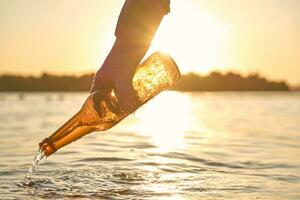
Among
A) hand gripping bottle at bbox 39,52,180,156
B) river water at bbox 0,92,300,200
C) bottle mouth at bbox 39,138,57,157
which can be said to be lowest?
river water at bbox 0,92,300,200

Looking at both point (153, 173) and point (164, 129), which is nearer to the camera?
point (153, 173)

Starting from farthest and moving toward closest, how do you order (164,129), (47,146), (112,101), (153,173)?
(164,129) → (153,173) → (47,146) → (112,101)

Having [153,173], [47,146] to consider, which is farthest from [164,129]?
[47,146]

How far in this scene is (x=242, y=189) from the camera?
9.00 metres

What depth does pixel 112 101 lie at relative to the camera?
4.79 metres

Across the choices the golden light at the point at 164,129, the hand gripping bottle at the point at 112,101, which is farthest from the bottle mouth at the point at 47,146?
the golden light at the point at 164,129

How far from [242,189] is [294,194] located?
864 millimetres

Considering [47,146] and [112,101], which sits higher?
[112,101]

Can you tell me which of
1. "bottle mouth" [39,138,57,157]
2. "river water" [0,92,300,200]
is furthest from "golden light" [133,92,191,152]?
"bottle mouth" [39,138,57,157]

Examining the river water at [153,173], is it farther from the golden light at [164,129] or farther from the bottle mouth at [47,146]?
the bottle mouth at [47,146]

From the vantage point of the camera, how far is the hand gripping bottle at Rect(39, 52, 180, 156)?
4.83 meters

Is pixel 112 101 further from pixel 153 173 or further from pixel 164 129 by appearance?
pixel 164 129

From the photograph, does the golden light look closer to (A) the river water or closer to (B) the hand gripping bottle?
(A) the river water

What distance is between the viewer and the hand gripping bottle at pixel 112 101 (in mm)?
4828
